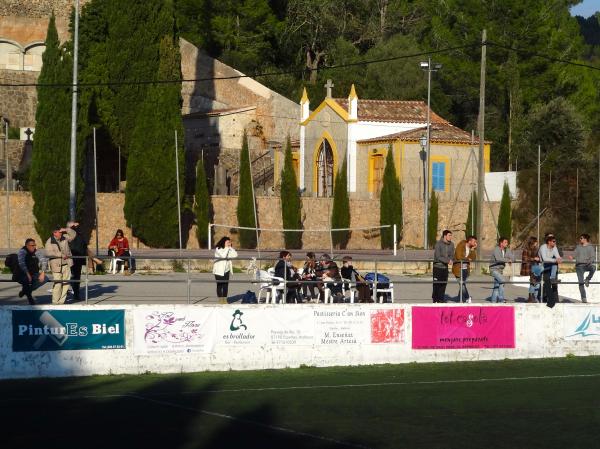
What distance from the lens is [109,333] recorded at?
20625 mm

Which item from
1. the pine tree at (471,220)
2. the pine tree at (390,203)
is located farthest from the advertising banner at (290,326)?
the pine tree at (390,203)

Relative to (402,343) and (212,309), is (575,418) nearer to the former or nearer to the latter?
(402,343)

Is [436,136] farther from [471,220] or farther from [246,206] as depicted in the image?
[246,206]

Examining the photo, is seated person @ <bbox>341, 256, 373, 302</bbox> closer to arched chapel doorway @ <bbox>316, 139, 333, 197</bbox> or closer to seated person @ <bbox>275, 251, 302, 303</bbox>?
seated person @ <bbox>275, 251, 302, 303</bbox>

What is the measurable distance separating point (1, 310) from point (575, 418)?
1000cm

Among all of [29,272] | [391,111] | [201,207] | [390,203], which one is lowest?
[29,272]

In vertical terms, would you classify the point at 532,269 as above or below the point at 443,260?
below

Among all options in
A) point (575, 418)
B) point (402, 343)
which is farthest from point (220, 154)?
point (575, 418)

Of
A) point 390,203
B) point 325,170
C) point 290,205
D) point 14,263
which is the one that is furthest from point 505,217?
point 14,263

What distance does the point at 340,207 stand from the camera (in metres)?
52.0

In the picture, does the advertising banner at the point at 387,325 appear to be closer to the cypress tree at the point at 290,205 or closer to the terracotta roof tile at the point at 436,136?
the cypress tree at the point at 290,205

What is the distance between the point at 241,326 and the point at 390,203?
31.0m

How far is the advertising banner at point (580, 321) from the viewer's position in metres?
23.4

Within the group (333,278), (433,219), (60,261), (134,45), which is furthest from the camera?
(433,219)
